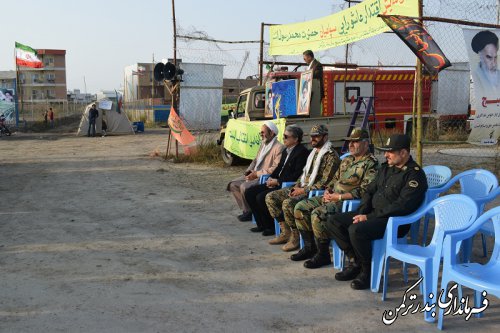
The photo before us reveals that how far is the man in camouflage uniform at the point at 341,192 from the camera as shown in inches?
187

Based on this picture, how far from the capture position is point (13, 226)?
649 cm

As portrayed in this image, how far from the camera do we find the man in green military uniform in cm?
409

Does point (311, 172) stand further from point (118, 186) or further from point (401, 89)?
point (401, 89)

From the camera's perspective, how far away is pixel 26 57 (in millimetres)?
27922

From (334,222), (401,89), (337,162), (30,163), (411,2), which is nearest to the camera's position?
(334,222)

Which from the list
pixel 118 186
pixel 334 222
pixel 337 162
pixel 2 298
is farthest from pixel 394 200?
pixel 118 186

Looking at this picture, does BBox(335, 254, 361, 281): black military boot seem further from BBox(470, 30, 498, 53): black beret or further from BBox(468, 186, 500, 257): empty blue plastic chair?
BBox(470, 30, 498, 53): black beret

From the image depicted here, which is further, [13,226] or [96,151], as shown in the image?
[96,151]

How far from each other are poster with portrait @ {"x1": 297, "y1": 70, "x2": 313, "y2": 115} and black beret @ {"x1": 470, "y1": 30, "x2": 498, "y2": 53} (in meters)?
3.25

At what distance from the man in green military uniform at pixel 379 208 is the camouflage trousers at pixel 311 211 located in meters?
0.21

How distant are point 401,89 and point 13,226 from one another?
13.7 m

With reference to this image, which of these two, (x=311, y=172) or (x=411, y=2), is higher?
(x=411, y=2)

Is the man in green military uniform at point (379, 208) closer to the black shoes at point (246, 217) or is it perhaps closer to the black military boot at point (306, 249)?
the black military boot at point (306, 249)

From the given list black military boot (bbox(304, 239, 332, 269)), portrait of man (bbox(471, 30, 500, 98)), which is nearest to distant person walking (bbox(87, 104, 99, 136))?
portrait of man (bbox(471, 30, 500, 98))
